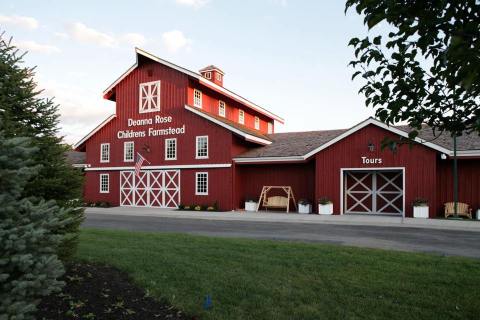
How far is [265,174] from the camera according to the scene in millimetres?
23828

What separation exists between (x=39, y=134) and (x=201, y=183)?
1844 cm

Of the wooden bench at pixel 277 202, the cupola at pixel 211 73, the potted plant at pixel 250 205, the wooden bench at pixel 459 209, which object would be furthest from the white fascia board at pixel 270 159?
the cupola at pixel 211 73

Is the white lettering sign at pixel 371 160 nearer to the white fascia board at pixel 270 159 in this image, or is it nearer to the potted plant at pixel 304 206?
the white fascia board at pixel 270 159

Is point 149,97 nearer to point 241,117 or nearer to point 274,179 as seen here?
point 241,117

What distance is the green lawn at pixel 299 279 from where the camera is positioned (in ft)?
17.8

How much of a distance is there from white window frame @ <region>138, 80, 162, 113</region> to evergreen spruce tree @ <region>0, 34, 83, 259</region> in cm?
1962

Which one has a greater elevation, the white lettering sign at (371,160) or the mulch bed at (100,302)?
the white lettering sign at (371,160)

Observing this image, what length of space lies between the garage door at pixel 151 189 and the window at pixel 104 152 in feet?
5.66

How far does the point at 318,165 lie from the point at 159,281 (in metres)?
15.5

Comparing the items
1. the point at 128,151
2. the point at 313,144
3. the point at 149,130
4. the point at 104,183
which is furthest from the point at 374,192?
the point at 104,183

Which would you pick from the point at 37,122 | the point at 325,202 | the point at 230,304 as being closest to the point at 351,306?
the point at 230,304

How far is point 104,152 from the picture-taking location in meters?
27.6

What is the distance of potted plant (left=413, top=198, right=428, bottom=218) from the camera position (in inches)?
723

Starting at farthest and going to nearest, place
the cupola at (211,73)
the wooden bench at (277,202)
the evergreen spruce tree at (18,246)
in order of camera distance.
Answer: the cupola at (211,73) → the wooden bench at (277,202) → the evergreen spruce tree at (18,246)
